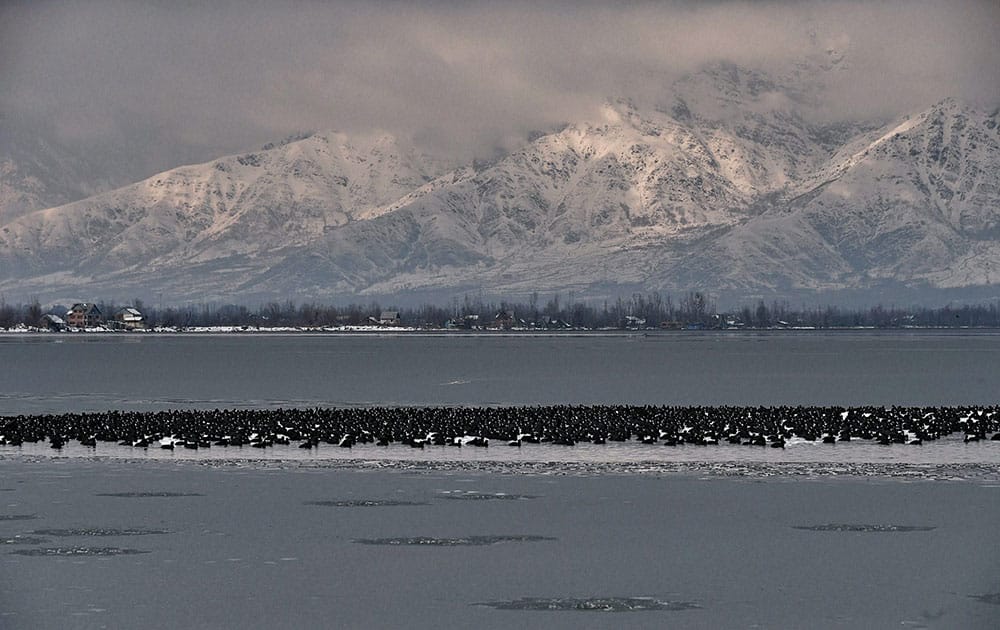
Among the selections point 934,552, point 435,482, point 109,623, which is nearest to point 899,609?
point 934,552

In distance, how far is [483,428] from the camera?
5775 centimetres

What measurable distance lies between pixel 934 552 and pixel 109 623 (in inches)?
619

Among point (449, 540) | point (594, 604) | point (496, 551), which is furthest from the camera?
point (449, 540)

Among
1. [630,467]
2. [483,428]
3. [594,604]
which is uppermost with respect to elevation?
[483,428]

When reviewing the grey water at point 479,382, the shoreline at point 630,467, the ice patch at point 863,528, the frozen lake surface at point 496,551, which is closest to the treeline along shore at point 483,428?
the shoreline at point 630,467

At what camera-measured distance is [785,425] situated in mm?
60844

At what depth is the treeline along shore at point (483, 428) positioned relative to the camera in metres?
55.6

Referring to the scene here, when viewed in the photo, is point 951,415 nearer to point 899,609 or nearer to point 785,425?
point 785,425

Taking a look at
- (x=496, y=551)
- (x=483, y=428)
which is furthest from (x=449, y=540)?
(x=483, y=428)

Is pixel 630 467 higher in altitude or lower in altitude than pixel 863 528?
higher

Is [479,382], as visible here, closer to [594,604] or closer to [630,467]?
[630,467]

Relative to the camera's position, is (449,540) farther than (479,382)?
No

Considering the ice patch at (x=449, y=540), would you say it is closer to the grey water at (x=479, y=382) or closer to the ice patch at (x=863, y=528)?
the ice patch at (x=863, y=528)

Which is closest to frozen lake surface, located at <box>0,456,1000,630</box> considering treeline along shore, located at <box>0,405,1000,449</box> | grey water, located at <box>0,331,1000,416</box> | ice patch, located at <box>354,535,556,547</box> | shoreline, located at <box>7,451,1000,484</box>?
ice patch, located at <box>354,535,556,547</box>
